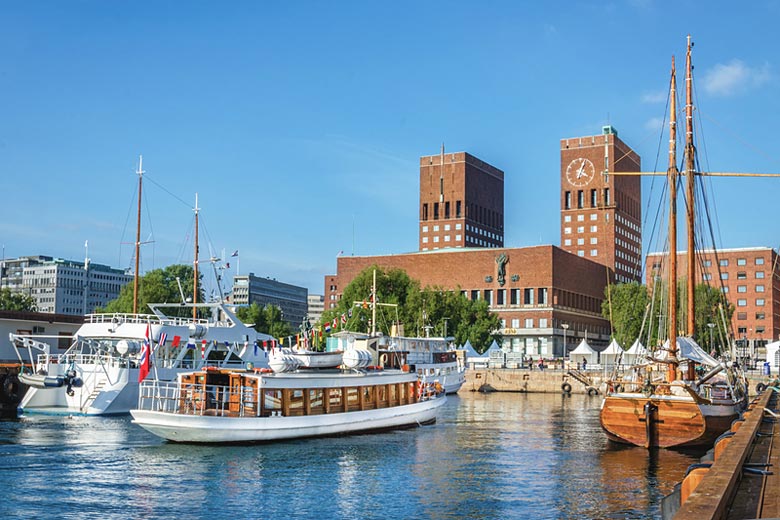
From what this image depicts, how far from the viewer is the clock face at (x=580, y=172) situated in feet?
583

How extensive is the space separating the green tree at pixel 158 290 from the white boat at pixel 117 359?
5025 cm

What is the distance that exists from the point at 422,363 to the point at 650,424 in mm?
45573

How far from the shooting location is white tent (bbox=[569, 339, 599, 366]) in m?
106

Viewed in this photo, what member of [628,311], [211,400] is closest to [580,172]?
[628,311]

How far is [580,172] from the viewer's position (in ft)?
588

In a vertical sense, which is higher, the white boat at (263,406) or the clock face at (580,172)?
the clock face at (580,172)

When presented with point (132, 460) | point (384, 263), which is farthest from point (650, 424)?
point (384, 263)

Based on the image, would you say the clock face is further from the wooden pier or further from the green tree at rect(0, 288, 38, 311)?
the wooden pier

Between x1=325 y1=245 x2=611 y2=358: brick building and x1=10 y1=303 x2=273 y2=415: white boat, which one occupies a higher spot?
x1=325 y1=245 x2=611 y2=358: brick building

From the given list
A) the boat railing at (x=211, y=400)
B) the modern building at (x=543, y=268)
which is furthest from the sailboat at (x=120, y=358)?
the modern building at (x=543, y=268)

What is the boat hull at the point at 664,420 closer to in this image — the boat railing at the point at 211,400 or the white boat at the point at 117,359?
the boat railing at the point at 211,400

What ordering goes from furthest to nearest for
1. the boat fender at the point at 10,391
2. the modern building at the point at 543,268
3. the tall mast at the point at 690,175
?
the modern building at the point at 543,268
the boat fender at the point at 10,391
the tall mast at the point at 690,175

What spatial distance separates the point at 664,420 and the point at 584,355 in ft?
240

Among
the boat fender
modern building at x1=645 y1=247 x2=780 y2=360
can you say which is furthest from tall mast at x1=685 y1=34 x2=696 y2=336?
modern building at x1=645 y1=247 x2=780 y2=360
